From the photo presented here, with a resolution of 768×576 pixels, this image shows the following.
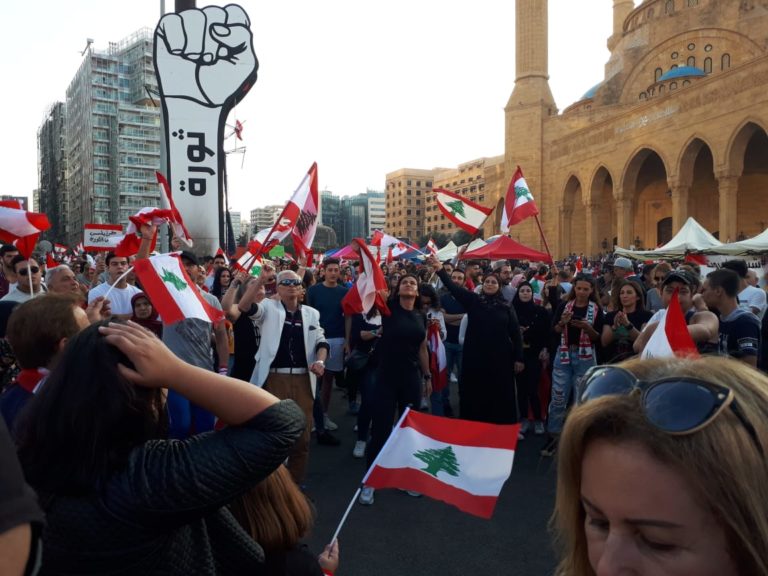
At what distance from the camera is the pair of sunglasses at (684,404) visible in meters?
0.91

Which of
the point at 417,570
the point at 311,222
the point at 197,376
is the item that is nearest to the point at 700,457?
the point at 197,376

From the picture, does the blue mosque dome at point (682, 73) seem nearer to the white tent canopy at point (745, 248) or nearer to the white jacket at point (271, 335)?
the white tent canopy at point (745, 248)

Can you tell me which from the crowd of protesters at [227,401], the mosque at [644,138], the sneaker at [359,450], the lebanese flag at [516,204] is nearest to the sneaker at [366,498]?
the crowd of protesters at [227,401]

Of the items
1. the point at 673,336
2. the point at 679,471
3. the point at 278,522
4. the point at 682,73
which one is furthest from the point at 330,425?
the point at 682,73

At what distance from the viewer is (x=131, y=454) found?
4.57 ft

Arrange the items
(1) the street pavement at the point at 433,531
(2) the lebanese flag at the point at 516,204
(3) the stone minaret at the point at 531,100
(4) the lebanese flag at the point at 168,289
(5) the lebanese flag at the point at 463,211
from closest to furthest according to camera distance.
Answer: (4) the lebanese flag at the point at 168,289, (1) the street pavement at the point at 433,531, (5) the lebanese flag at the point at 463,211, (2) the lebanese flag at the point at 516,204, (3) the stone minaret at the point at 531,100

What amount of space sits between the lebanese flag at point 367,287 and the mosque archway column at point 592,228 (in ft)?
Answer: 114

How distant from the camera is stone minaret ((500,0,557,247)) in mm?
42375

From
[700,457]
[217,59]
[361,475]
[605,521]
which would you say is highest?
[217,59]

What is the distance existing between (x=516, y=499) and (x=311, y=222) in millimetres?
3919

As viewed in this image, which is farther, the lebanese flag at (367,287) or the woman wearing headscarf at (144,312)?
the lebanese flag at (367,287)

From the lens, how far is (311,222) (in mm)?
7039

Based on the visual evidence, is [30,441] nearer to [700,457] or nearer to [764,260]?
[700,457]

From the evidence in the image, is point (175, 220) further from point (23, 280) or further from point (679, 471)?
point (679, 471)
